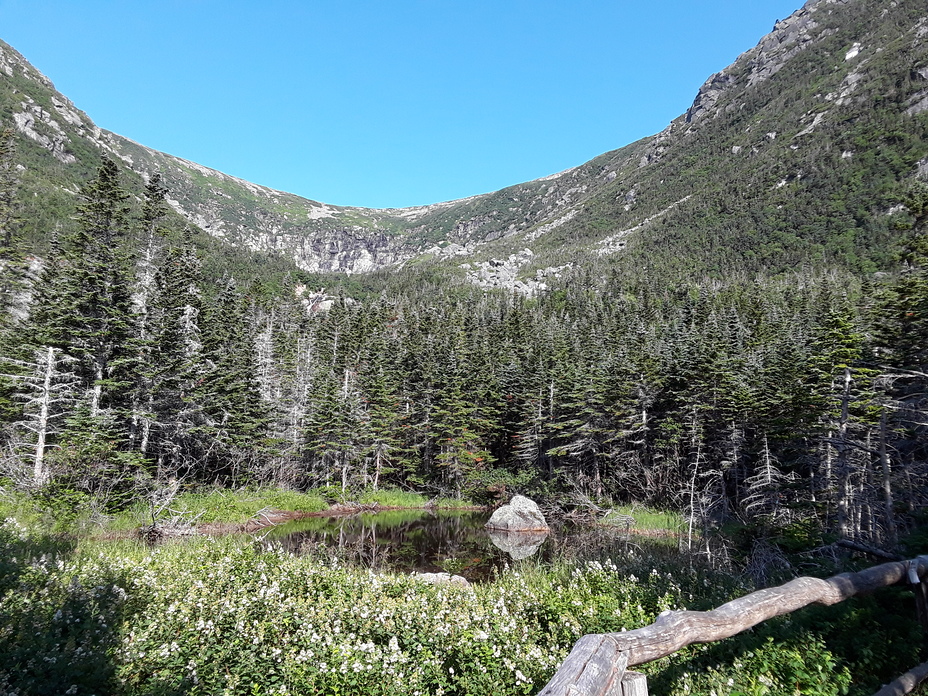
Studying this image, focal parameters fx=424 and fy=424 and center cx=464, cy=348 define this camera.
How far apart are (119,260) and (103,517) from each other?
39.4 feet

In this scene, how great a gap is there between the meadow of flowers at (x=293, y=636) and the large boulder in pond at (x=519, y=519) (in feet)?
68.6

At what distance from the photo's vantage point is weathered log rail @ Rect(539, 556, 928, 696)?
8.66 feet

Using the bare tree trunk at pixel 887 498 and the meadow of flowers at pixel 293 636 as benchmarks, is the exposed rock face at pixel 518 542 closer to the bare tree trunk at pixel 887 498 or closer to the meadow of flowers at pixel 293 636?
the bare tree trunk at pixel 887 498

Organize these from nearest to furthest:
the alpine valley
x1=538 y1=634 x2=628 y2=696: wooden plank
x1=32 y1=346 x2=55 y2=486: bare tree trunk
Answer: x1=538 y1=634 x2=628 y2=696: wooden plank → the alpine valley → x1=32 y1=346 x2=55 y2=486: bare tree trunk

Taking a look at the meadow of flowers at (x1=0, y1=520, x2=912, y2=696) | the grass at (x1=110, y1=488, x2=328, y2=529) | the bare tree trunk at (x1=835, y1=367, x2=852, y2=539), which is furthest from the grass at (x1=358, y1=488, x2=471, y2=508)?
the meadow of flowers at (x1=0, y1=520, x2=912, y2=696)

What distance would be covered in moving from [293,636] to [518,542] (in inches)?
833

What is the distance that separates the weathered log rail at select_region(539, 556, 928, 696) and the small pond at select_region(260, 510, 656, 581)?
1368 centimetres

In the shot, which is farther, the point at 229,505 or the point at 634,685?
the point at 229,505

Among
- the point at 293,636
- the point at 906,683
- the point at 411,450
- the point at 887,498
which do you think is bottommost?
the point at 411,450

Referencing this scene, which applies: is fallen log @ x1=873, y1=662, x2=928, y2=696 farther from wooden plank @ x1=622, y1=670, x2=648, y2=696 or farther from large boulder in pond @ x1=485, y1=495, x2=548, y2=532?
large boulder in pond @ x1=485, y1=495, x2=548, y2=532

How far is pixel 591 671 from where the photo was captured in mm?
2666

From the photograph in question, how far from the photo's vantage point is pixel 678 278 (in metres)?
113

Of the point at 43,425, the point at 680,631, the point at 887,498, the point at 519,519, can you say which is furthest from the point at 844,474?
the point at 43,425

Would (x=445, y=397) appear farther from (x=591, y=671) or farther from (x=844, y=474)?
(x=591, y=671)
